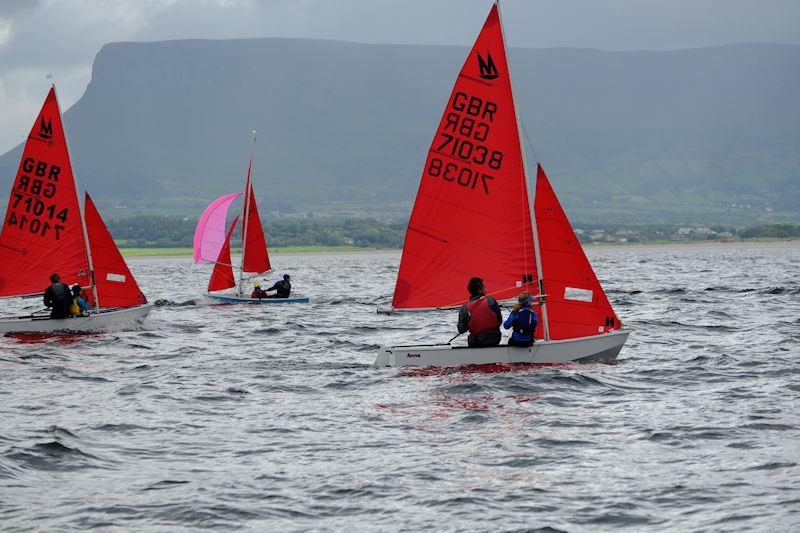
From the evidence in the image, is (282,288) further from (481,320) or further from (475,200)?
(481,320)

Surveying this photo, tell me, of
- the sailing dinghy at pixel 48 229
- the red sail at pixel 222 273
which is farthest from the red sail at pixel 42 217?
the red sail at pixel 222 273

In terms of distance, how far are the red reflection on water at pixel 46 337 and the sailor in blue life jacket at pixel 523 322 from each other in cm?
1356

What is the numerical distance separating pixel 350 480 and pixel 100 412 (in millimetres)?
6979

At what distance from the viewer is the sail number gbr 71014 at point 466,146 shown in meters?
22.8

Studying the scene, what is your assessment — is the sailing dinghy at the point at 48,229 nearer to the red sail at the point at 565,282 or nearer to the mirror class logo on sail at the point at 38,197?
the mirror class logo on sail at the point at 38,197

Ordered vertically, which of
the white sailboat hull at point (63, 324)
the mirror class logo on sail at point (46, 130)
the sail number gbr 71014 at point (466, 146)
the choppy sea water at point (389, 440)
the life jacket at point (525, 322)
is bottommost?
the choppy sea water at point (389, 440)

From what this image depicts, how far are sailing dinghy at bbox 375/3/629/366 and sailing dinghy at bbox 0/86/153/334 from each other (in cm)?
1250

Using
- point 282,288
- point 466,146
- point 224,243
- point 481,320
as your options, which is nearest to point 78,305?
point 466,146

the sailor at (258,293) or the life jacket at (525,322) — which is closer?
the life jacket at (525,322)

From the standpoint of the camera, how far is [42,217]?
3183 cm

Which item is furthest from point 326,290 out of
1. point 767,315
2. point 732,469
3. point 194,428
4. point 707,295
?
point 732,469

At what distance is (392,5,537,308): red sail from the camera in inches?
892

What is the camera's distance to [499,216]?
2306cm

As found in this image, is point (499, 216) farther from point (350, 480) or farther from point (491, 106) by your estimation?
point (350, 480)
